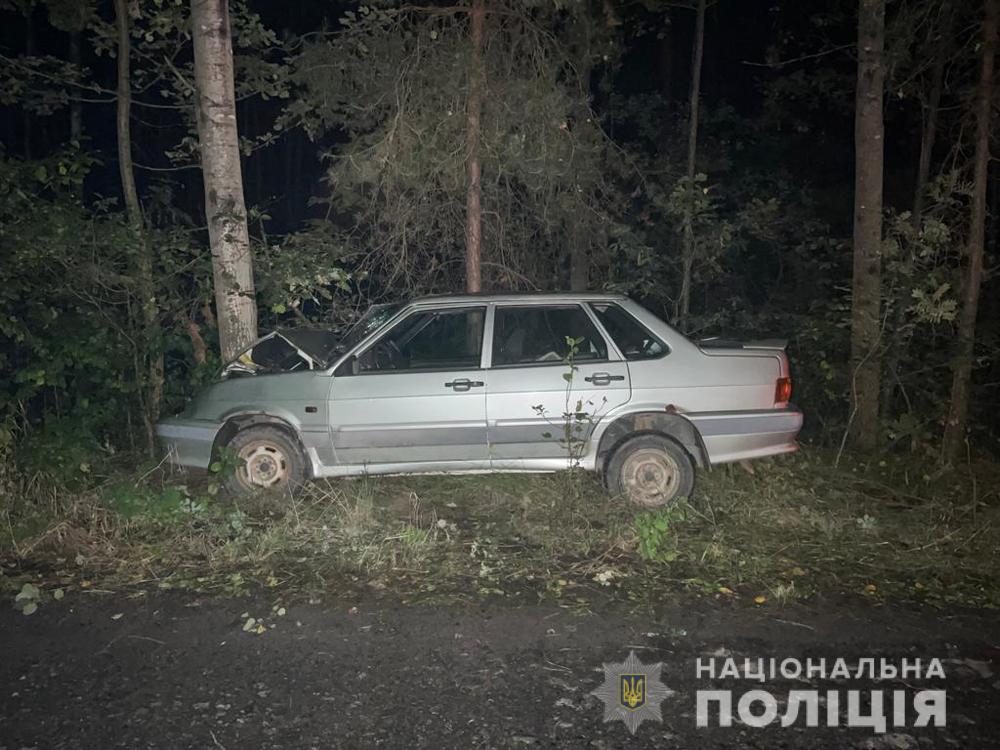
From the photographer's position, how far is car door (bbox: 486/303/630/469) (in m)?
6.45

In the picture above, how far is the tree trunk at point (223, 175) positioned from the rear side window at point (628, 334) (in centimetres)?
338

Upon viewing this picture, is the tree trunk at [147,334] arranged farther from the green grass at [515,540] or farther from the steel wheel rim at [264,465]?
the steel wheel rim at [264,465]

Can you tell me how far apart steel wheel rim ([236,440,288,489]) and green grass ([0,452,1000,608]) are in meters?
0.23

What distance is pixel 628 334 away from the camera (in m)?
6.68

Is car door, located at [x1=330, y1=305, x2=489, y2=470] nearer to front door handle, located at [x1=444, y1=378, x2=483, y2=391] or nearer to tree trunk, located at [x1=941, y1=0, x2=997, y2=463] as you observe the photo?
front door handle, located at [x1=444, y1=378, x2=483, y2=391]

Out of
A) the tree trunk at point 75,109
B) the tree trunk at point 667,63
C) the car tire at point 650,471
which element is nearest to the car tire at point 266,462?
the car tire at point 650,471

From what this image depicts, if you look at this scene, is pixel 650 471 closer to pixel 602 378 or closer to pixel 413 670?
pixel 602 378

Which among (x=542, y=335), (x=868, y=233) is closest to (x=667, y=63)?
(x=868, y=233)

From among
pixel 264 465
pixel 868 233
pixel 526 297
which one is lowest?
pixel 264 465

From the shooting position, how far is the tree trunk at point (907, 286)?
8383mm

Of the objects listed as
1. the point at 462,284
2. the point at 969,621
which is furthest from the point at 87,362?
the point at 969,621

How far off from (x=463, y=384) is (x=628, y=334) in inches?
54.0

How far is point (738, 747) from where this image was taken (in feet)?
11.3

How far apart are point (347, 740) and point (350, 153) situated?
23.1 ft
